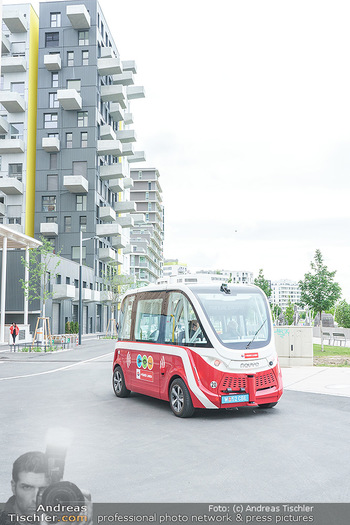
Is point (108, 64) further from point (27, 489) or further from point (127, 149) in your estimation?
point (27, 489)

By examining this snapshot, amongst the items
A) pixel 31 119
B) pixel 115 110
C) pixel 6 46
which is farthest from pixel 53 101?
pixel 115 110

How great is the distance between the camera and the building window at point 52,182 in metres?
62.6

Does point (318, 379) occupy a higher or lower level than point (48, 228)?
lower

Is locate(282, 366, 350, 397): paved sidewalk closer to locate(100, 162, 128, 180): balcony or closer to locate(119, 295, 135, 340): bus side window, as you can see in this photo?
locate(119, 295, 135, 340): bus side window

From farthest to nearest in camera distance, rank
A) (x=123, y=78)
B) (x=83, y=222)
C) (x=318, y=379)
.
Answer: (x=123, y=78) < (x=83, y=222) < (x=318, y=379)

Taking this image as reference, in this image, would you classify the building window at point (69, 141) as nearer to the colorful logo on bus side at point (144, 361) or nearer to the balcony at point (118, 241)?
the balcony at point (118, 241)

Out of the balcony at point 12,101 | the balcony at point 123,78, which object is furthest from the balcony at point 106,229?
the balcony at point 123,78

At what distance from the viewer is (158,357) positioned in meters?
10.6

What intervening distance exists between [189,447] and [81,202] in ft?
187

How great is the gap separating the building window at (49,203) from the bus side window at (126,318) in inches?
2034

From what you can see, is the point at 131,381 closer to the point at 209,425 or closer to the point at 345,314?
the point at 209,425

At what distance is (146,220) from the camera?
124875 millimetres

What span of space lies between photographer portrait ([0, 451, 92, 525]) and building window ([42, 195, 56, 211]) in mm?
60566

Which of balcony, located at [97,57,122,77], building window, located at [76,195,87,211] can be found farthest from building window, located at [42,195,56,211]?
balcony, located at [97,57,122,77]
